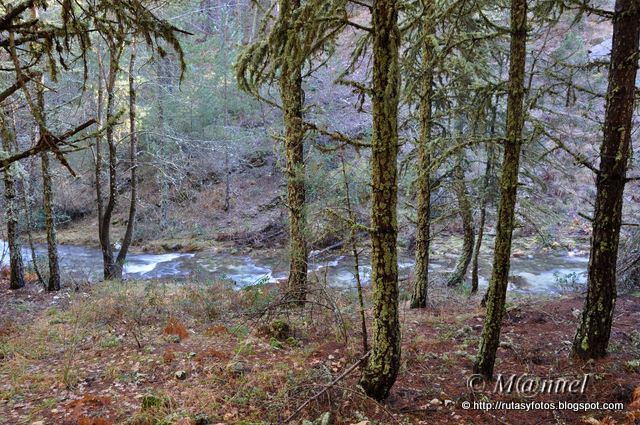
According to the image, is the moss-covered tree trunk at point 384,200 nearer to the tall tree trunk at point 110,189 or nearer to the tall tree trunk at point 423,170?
the tall tree trunk at point 423,170

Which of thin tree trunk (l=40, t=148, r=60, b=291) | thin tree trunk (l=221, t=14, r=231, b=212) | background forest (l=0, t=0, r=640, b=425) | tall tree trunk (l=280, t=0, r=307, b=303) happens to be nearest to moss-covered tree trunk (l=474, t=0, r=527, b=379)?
background forest (l=0, t=0, r=640, b=425)

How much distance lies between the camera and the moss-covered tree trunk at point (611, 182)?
16.5 feet

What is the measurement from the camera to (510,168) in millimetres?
4539

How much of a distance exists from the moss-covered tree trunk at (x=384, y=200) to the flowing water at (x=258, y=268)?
8912mm

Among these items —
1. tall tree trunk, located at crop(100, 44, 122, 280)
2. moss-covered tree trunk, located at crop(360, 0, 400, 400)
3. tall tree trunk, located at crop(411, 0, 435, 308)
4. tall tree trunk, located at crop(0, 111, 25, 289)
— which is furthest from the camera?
tall tree trunk, located at crop(100, 44, 122, 280)

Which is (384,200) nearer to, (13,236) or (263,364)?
(263,364)

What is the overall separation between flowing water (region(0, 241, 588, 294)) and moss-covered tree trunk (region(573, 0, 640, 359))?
8.16 meters

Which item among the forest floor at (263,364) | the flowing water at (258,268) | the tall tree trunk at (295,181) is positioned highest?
the tall tree trunk at (295,181)

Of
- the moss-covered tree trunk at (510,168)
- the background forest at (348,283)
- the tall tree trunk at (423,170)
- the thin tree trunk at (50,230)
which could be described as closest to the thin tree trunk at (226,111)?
the background forest at (348,283)

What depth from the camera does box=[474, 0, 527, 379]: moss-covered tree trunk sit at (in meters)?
4.37

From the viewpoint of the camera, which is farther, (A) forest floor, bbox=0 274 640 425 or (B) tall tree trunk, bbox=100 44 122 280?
(B) tall tree trunk, bbox=100 44 122 280

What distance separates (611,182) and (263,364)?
16.9 ft

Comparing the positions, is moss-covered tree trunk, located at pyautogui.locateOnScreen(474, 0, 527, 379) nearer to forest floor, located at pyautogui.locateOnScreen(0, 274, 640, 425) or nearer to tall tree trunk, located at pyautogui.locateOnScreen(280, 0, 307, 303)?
forest floor, located at pyautogui.locateOnScreen(0, 274, 640, 425)

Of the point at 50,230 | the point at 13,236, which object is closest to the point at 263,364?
the point at 50,230
